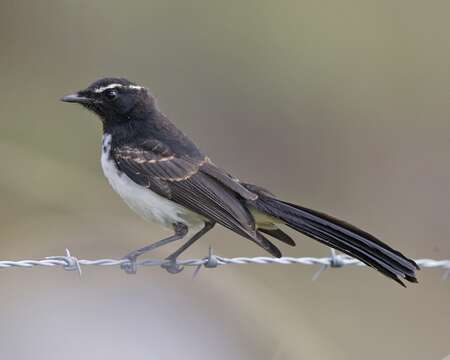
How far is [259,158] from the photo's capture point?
37.3 ft

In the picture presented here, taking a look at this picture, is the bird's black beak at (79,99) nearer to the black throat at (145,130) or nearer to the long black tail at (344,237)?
the black throat at (145,130)

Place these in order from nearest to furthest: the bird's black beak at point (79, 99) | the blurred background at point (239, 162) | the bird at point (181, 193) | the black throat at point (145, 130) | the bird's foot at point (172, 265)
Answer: the bird at point (181, 193) < the bird's foot at point (172, 265) < the black throat at point (145, 130) < the bird's black beak at point (79, 99) < the blurred background at point (239, 162)

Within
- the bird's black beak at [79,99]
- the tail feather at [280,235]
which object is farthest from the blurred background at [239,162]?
the bird's black beak at [79,99]

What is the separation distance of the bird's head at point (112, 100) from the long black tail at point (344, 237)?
3.63 ft

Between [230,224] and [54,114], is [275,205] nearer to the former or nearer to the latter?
[230,224]

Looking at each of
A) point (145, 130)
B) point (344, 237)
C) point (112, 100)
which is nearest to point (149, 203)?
point (145, 130)

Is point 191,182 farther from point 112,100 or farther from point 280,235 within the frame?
point 112,100

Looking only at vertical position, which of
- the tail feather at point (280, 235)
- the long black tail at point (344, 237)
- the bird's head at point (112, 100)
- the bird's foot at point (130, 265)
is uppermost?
the bird's head at point (112, 100)

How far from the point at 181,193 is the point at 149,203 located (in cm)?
23

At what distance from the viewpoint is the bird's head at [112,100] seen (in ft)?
20.9

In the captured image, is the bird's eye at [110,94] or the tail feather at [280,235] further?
the bird's eye at [110,94]

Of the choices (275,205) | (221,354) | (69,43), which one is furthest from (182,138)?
(69,43)

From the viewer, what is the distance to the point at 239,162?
1136 centimetres

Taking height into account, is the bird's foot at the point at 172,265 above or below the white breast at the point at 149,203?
below
